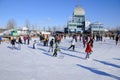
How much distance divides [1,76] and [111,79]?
4.60 m

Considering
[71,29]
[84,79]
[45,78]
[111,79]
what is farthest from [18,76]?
[71,29]

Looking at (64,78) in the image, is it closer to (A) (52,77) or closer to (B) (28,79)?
(A) (52,77)

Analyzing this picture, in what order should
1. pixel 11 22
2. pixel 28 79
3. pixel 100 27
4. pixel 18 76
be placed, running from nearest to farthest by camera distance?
pixel 28 79
pixel 18 76
pixel 100 27
pixel 11 22

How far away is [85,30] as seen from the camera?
7475 cm

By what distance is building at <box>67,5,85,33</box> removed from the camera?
7525cm

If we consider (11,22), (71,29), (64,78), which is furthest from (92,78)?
(11,22)

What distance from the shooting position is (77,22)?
77250mm

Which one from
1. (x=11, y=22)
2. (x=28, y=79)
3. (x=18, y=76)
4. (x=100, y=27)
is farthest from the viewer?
(x=11, y=22)

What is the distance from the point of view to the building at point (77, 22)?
75250 millimetres

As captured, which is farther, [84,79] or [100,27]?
[100,27]

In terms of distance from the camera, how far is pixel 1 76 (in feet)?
27.0

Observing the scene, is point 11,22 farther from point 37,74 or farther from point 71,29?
point 37,74

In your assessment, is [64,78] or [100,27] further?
[100,27]

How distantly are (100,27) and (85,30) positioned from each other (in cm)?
574
